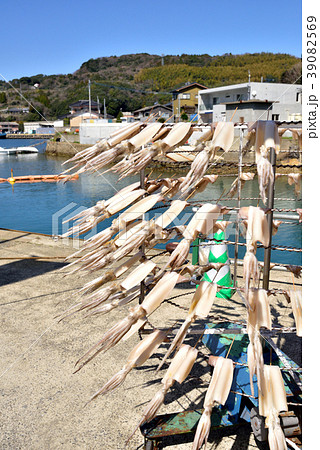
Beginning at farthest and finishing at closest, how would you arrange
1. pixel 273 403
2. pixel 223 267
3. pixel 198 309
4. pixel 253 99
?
pixel 253 99, pixel 223 267, pixel 198 309, pixel 273 403

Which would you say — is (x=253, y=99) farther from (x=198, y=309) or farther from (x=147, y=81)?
(x=147, y=81)

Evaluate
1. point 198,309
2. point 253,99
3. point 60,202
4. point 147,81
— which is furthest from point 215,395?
point 147,81

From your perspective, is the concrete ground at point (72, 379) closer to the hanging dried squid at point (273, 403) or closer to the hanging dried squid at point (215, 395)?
the hanging dried squid at point (215, 395)

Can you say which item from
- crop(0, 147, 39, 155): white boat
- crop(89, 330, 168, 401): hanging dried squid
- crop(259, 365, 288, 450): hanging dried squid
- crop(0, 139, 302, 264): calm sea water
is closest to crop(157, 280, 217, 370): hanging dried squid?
crop(89, 330, 168, 401): hanging dried squid

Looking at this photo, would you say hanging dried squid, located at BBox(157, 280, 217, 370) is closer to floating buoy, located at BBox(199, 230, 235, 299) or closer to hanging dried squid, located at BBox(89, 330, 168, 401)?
hanging dried squid, located at BBox(89, 330, 168, 401)

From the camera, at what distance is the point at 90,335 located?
478cm

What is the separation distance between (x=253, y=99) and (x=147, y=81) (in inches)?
3870

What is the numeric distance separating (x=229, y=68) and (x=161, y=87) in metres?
21.1

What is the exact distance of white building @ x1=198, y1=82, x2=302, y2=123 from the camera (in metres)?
39.6

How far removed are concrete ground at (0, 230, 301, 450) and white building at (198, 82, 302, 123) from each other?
115ft

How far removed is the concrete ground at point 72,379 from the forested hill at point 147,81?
77926 millimetres

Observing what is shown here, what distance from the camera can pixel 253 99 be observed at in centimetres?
3862

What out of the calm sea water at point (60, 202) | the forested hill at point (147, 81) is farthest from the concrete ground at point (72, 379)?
the forested hill at point (147, 81)
